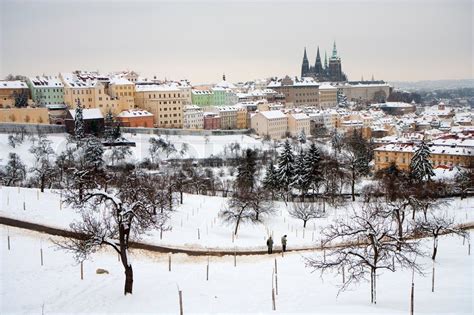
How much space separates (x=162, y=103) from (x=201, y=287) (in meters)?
63.5

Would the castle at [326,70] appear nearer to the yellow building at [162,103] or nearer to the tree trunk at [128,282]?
the yellow building at [162,103]

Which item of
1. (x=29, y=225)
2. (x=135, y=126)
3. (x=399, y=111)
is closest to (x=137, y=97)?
(x=135, y=126)

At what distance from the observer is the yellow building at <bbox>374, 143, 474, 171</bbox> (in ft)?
161

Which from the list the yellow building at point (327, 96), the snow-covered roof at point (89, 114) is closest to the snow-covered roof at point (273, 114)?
the snow-covered roof at point (89, 114)

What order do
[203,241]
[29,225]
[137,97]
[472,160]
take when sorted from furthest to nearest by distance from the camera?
[137,97] < [472,160] < [203,241] < [29,225]

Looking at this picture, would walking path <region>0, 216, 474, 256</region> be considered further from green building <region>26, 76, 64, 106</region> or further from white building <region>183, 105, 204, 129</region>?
white building <region>183, 105, 204, 129</region>

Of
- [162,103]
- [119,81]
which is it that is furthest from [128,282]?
[119,81]

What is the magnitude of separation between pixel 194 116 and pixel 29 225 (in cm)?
5915

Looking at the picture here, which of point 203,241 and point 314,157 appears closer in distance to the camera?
point 203,241

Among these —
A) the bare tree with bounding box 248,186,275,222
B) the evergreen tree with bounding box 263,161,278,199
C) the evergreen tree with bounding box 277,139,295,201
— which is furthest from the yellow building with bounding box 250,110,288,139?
the bare tree with bounding box 248,186,275,222

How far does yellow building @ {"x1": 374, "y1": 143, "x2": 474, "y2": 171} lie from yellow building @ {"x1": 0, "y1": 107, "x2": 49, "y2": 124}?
41885 mm

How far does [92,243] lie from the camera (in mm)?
10352

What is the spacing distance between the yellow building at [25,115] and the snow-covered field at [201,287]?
162 feet

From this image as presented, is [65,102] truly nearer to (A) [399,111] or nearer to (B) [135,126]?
(B) [135,126]
